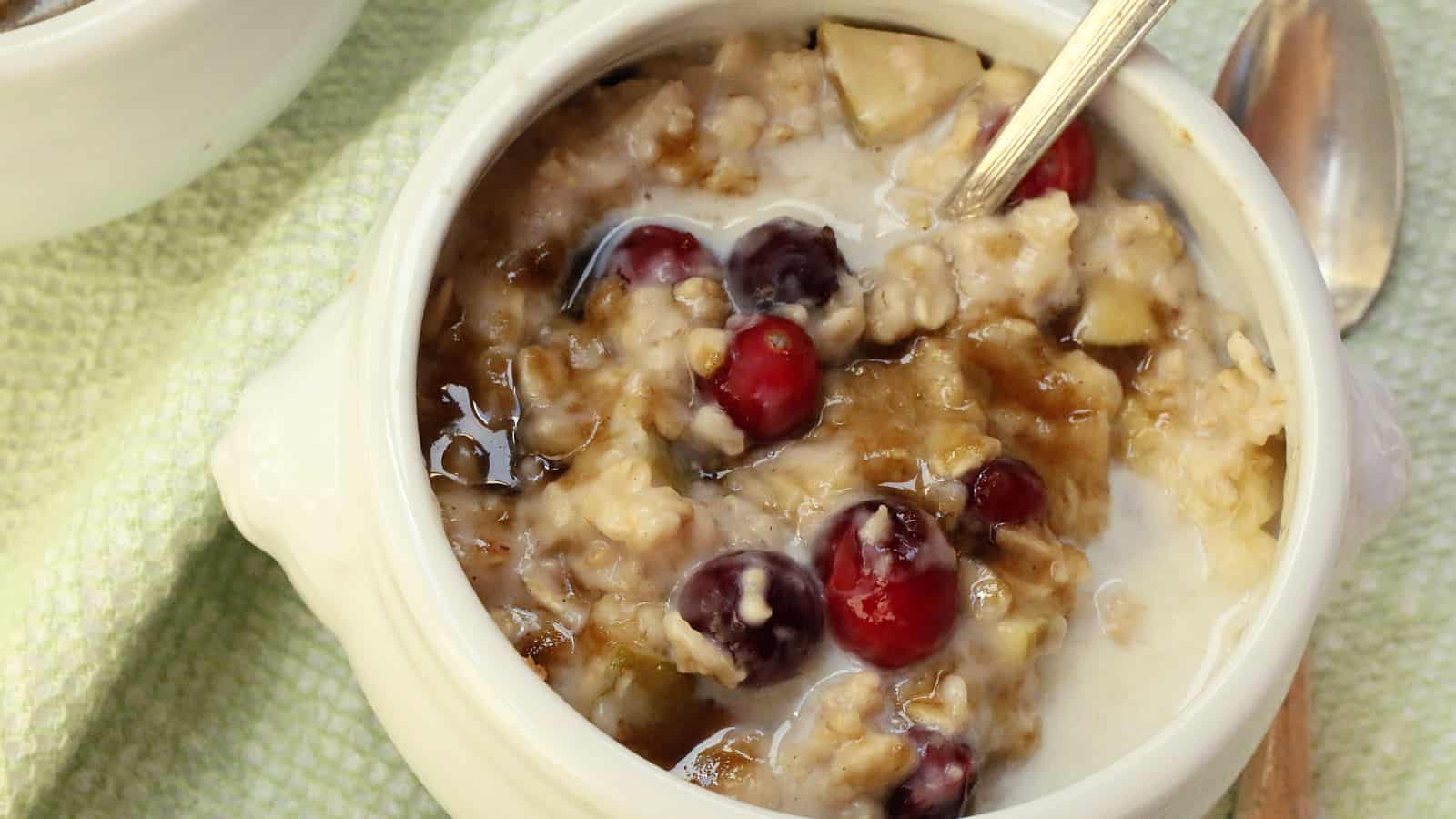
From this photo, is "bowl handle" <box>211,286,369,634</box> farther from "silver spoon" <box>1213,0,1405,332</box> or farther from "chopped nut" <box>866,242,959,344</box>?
"silver spoon" <box>1213,0,1405,332</box>

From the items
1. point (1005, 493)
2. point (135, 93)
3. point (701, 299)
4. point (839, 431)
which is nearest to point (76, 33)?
point (135, 93)

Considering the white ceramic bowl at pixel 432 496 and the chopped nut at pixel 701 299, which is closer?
the white ceramic bowl at pixel 432 496

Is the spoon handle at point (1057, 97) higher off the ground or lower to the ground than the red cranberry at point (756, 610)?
higher

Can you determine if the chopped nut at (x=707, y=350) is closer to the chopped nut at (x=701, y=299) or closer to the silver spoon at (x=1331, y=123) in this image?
the chopped nut at (x=701, y=299)

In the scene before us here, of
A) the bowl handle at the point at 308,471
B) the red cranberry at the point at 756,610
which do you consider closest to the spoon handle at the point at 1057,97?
the red cranberry at the point at 756,610

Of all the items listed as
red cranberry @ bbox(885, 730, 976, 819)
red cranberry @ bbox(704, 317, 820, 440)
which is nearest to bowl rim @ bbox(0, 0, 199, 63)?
red cranberry @ bbox(704, 317, 820, 440)

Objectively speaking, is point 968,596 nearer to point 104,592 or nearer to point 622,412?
point 622,412

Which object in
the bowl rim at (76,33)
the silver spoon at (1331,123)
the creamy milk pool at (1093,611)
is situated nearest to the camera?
the creamy milk pool at (1093,611)
